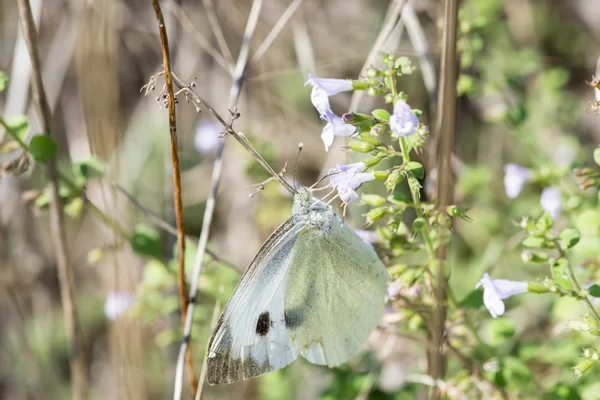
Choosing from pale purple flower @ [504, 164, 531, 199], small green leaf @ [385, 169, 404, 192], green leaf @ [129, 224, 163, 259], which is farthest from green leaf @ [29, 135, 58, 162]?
pale purple flower @ [504, 164, 531, 199]

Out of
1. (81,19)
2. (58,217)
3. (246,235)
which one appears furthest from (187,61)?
(58,217)

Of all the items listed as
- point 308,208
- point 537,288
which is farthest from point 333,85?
point 537,288

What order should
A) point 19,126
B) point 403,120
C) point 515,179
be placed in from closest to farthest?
point 403,120
point 19,126
point 515,179

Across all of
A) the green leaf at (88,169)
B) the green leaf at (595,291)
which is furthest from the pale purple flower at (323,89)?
the green leaf at (88,169)

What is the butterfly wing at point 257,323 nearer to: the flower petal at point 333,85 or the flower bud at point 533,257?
the flower petal at point 333,85

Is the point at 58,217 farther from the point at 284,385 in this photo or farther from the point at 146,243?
the point at 284,385

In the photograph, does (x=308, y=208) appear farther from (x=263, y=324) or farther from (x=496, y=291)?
(x=496, y=291)

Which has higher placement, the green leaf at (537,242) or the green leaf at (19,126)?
the green leaf at (19,126)
